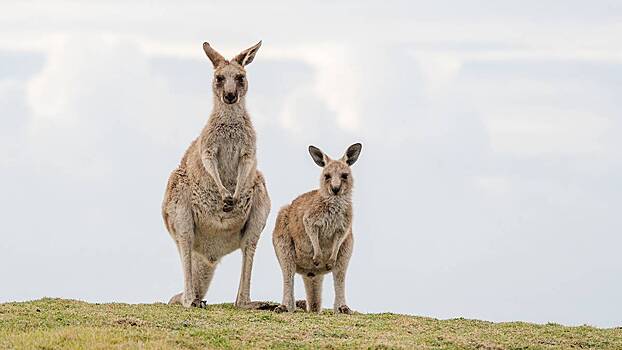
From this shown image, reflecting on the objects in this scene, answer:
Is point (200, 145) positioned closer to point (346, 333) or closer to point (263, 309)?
point (263, 309)

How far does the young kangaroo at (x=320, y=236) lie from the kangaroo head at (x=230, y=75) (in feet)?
3.77

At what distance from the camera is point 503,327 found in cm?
1292

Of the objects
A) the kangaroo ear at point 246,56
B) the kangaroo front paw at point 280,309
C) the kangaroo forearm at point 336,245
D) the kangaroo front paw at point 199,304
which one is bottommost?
the kangaroo front paw at point 280,309

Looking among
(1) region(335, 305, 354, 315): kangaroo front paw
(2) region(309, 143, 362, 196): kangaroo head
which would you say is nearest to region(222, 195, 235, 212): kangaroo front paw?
(2) region(309, 143, 362, 196): kangaroo head

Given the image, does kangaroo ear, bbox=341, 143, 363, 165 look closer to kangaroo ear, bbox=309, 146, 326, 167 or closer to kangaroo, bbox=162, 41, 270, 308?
kangaroo ear, bbox=309, 146, 326, 167

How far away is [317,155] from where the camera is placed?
14547 mm

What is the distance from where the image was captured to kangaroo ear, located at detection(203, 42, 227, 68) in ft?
46.7

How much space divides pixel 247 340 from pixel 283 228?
3279mm

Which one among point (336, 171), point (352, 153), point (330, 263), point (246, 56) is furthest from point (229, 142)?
point (330, 263)

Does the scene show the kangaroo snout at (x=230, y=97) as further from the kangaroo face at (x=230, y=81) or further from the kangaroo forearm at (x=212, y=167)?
the kangaroo forearm at (x=212, y=167)

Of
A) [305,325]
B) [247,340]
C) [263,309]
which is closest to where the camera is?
[247,340]

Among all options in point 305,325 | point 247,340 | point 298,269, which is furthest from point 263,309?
point 247,340

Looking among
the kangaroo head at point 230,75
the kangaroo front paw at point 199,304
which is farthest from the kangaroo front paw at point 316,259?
the kangaroo head at point 230,75

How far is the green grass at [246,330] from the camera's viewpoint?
11141 mm
